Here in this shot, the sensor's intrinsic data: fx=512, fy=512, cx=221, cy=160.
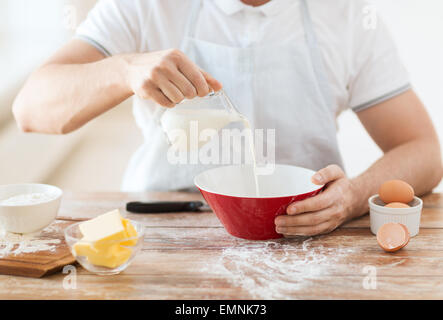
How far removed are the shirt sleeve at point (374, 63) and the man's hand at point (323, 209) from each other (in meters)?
0.50

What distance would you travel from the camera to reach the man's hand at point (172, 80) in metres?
1.06

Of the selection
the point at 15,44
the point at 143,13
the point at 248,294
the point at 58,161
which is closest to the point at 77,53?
the point at 143,13

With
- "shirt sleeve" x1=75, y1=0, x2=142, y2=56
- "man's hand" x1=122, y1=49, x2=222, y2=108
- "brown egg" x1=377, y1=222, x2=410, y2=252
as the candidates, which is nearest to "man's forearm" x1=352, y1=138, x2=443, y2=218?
"brown egg" x1=377, y1=222, x2=410, y2=252

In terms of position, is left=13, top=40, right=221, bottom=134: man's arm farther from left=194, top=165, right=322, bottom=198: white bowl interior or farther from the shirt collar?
the shirt collar

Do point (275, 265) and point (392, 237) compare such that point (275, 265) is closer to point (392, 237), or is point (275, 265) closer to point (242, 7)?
point (392, 237)

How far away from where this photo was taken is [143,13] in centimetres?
154

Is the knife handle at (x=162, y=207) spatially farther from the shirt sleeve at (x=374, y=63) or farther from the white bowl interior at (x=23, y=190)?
the shirt sleeve at (x=374, y=63)

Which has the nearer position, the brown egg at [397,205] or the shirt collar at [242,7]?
the brown egg at [397,205]

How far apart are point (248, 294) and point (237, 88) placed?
0.84 metres

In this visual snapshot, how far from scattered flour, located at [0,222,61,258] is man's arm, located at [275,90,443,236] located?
48 cm

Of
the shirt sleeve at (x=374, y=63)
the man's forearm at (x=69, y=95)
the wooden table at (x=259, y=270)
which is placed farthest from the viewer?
the shirt sleeve at (x=374, y=63)

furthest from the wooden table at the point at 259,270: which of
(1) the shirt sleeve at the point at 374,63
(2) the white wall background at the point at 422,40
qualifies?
(2) the white wall background at the point at 422,40

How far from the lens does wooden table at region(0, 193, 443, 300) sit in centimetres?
86
